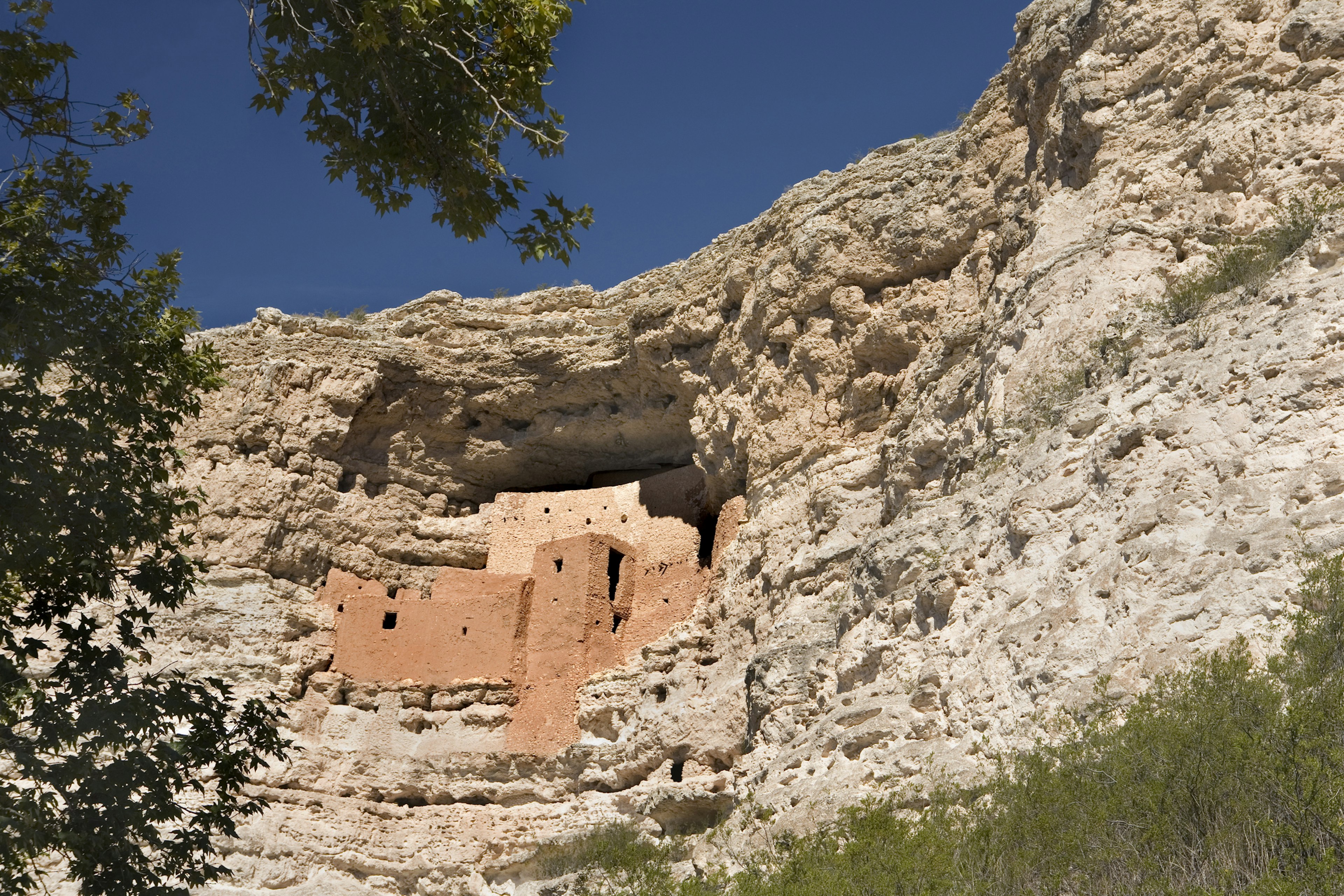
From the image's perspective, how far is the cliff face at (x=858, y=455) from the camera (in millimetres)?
11617

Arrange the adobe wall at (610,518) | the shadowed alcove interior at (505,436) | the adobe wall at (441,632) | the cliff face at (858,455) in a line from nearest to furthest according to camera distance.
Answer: the cliff face at (858,455)
the adobe wall at (441,632)
the adobe wall at (610,518)
the shadowed alcove interior at (505,436)

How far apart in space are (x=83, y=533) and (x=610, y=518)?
1443cm

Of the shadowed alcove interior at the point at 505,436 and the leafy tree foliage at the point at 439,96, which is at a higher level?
the shadowed alcove interior at the point at 505,436

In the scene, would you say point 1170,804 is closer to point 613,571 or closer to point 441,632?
Answer: point 613,571

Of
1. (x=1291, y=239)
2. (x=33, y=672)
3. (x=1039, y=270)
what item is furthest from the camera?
Result: (x=33, y=672)

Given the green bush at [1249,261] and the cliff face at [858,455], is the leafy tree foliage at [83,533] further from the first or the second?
the green bush at [1249,261]

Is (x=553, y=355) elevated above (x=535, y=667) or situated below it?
above

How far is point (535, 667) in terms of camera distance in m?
21.6

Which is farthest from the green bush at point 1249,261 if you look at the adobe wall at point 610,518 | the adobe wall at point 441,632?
the adobe wall at point 441,632

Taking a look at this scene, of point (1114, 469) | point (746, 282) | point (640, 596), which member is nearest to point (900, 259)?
point (746, 282)

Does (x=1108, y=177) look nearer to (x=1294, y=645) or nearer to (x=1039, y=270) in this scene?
(x=1039, y=270)

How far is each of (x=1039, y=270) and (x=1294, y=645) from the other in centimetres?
692

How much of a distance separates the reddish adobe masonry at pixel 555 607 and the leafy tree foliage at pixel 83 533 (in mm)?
10475

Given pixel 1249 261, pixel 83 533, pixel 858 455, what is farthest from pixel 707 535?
pixel 83 533
